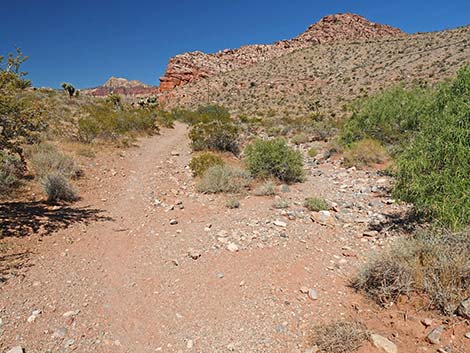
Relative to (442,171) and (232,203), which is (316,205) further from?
(442,171)

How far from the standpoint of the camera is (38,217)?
247 inches

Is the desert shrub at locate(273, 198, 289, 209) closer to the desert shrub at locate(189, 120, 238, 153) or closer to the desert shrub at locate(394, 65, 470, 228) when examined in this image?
the desert shrub at locate(394, 65, 470, 228)

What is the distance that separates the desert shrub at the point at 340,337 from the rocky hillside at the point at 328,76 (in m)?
25.2

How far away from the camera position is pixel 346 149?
12.3 metres

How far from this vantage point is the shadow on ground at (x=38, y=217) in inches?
224

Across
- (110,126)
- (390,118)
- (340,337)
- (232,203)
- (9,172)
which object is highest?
(110,126)

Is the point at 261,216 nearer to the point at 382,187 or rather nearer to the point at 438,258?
the point at 438,258

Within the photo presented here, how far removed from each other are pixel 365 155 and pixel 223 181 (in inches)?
226

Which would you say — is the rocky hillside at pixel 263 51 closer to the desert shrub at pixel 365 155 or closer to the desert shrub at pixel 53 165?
the desert shrub at pixel 365 155

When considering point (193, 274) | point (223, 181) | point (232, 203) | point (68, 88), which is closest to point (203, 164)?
point (223, 181)

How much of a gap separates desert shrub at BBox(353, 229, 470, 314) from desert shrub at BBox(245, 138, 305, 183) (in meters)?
5.12

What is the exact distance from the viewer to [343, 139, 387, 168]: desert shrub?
11039mm

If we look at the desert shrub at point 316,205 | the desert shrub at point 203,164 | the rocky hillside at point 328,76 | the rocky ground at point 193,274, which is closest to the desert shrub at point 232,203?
the rocky ground at point 193,274

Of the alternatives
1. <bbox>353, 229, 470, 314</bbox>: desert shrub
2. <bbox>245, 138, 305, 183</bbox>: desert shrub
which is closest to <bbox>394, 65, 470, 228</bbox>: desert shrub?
<bbox>353, 229, 470, 314</bbox>: desert shrub
